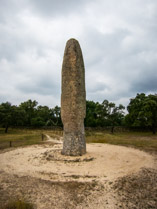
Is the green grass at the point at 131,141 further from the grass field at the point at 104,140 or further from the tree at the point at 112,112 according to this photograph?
the tree at the point at 112,112

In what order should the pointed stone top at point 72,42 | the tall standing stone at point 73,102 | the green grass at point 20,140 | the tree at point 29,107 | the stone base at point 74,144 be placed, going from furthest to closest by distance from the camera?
the tree at point 29,107
the green grass at point 20,140
the pointed stone top at point 72,42
the tall standing stone at point 73,102
the stone base at point 74,144

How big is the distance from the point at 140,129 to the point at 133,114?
7096 mm

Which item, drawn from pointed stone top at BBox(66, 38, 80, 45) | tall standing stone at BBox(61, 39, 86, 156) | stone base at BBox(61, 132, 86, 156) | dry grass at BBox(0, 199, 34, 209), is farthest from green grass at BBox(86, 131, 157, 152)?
dry grass at BBox(0, 199, 34, 209)

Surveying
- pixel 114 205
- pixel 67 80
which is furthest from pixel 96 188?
pixel 67 80

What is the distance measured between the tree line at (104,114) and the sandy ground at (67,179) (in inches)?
833

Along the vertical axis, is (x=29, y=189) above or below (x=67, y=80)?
below

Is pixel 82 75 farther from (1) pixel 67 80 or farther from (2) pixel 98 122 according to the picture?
(2) pixel 98 122

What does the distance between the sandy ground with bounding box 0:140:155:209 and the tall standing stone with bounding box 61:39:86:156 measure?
0.97 metres

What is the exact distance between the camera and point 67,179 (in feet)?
22.3

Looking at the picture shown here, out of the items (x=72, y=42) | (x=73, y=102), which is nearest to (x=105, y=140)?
(x=73, y=102)

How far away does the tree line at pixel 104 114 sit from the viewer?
94.3 feet

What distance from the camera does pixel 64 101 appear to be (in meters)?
11.2

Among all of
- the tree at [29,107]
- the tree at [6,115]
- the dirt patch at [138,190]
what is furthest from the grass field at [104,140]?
the tree at [29,107]

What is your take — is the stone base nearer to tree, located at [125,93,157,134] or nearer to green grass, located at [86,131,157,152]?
green grass, located at [86,131,157,152]
